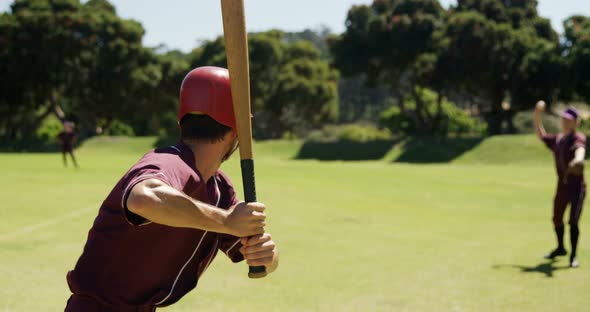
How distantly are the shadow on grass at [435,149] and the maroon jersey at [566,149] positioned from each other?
34.2 meters

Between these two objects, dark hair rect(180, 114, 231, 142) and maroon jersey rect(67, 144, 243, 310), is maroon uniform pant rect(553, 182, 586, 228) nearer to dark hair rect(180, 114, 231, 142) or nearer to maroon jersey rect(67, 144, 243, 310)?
maroon jersey rect(67, 144, 243, 310)

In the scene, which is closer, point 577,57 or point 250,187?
point 250,187

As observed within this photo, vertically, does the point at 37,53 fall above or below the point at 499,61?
above

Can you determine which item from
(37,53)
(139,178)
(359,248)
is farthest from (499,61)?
(139,178)

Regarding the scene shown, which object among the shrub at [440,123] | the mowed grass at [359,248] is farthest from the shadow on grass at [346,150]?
the mowed grass at [359,248]

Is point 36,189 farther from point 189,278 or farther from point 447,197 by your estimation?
point 189,278

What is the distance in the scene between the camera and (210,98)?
3338 mm

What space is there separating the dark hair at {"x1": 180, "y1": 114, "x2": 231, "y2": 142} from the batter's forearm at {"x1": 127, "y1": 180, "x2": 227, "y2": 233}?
0.58m

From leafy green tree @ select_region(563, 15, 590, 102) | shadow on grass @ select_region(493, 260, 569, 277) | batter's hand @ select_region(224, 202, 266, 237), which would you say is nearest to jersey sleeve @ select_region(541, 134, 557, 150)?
shadow on grass @ select_region(493, 260, 569, 277)

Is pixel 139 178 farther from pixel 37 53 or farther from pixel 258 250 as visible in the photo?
pixel 37 53

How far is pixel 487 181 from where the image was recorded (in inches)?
1117

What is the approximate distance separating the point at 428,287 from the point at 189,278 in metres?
6.27

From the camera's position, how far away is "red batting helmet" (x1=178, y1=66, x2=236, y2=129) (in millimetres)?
3338

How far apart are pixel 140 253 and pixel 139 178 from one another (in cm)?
63
